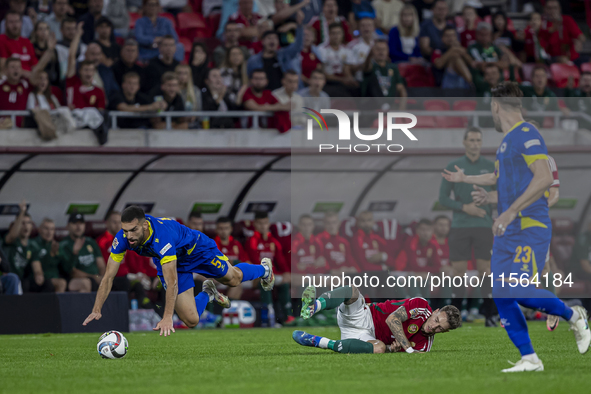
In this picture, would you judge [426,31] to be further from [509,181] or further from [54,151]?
[509,181]

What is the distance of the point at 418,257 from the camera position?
43.7ft

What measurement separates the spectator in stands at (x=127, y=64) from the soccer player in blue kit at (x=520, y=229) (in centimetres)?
1011

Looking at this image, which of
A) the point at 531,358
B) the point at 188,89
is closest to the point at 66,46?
the point at 188,89

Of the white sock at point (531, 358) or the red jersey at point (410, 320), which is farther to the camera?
the red jersey at point (410, 320)

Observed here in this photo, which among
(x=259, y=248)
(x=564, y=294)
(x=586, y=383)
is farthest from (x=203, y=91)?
(x=586, y=383)

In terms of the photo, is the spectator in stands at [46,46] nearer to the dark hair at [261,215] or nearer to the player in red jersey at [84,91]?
the player in red jersey at [84,91]

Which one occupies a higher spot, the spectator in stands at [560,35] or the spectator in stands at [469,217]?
the spectator in stands at [560,35]

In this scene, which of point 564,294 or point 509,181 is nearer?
point 509,181

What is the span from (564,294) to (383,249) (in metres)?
3.22

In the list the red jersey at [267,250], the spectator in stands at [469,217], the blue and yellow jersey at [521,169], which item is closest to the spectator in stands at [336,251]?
the red jersey at [267,250]

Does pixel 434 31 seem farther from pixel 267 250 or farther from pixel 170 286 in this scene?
pixel 170 286

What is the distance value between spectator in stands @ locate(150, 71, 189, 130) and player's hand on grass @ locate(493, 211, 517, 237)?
9425 mm

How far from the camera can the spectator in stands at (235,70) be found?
1584cm

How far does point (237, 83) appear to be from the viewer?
15852mm
